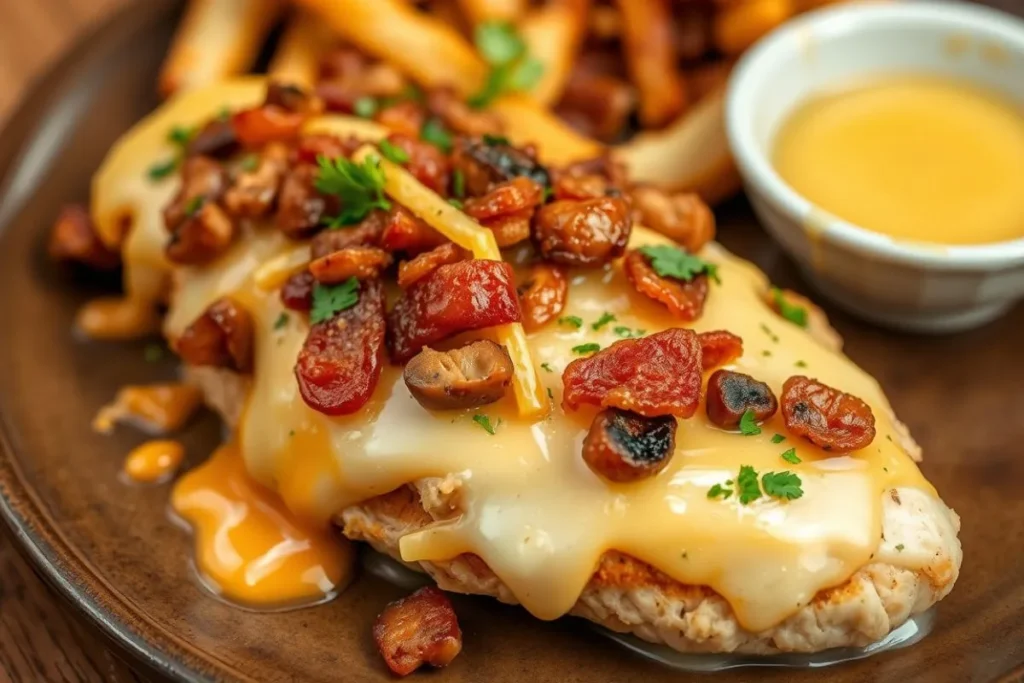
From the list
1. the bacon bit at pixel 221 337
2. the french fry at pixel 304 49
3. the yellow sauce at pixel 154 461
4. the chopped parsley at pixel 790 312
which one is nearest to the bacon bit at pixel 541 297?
the chopped parsley at pixel 790 312

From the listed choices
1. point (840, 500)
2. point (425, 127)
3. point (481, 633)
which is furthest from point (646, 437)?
point (425, 127)

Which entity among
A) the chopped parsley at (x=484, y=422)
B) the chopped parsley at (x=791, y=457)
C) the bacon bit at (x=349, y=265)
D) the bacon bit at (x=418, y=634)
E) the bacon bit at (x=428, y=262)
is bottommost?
the bacon bit at (x=418, y=634)

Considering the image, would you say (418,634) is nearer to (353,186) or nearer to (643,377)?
(643,377)

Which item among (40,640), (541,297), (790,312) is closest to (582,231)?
(541,297)

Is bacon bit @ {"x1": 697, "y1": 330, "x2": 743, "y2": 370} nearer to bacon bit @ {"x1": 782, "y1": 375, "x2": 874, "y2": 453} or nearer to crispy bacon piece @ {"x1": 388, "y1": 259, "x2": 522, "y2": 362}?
bacon bit @ {"x1": 782, "y1": 375, "x2": 874, "y2": 453}

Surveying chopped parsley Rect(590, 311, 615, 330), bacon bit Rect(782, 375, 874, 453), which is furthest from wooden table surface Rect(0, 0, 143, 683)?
bacon bit Rect(782, 375, 874, 453)

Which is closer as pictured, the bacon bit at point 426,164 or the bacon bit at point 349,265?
the bacon bit at point 349,265

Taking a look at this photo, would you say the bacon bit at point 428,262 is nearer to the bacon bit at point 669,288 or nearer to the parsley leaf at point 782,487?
the bacon bit at point 669,288
